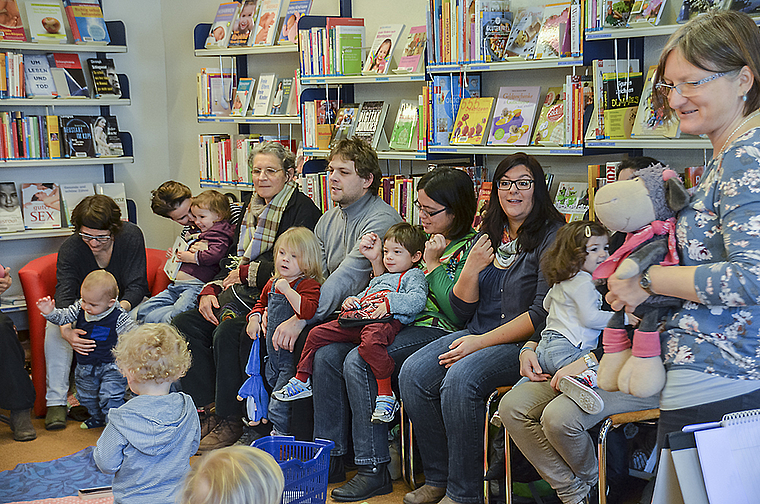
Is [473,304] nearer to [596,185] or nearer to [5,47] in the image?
[596,185]

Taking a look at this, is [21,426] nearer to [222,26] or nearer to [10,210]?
[10,210]

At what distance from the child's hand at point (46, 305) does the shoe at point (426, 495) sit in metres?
2.06

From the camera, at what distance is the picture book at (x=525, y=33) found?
132 inches

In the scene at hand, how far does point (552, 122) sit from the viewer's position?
331 cm

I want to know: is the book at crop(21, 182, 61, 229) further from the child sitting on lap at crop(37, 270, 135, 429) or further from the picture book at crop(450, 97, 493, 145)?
the picture book at crop(450, 97, 493, 145)

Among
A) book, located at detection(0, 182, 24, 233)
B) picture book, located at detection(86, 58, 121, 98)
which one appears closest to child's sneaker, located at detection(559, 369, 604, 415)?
book, located at detection(0, 182, 24, 233)

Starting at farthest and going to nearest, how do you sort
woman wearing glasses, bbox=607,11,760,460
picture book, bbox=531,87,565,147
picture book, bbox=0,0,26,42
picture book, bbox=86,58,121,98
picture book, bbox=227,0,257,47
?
picture book, bbox=86,58,121,98
picture book, bbox=227,0,257,47
picture book, bbox=0,0,26,42
picture book, bbox=531,87,565,147
woman wearing glasses, bbox=607,11,760,460

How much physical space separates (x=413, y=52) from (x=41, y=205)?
2647 millimetres

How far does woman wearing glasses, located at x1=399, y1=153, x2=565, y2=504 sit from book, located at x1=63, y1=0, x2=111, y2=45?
332cm

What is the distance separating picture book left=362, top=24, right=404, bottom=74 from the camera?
3.97 metres

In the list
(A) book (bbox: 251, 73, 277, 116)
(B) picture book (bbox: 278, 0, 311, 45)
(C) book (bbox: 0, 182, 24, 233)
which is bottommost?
(C) book (bbox: 0, 182, 24, 233)

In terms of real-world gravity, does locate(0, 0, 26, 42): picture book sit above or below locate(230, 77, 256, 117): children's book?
above

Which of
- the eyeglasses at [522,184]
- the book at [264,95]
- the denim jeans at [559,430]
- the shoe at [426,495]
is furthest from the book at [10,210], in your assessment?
the denim jeans at [559,430]

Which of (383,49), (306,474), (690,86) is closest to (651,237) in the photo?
(690,86)
